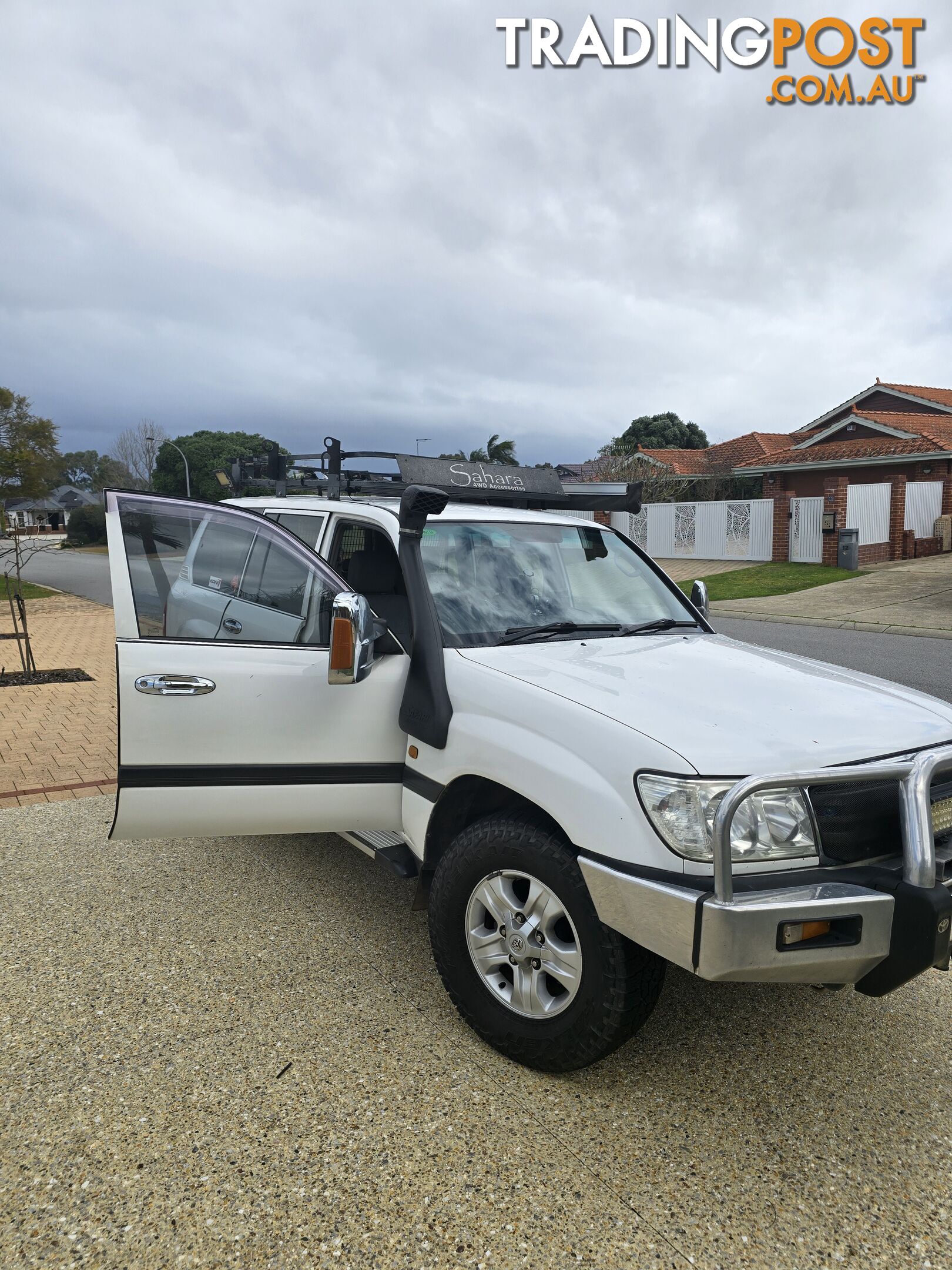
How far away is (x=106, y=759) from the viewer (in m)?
6.20

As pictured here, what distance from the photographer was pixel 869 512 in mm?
22562

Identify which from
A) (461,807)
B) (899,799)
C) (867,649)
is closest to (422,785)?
(461,807)

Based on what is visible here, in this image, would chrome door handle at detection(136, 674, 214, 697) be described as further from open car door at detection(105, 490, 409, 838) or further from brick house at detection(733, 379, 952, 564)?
brick house at detection(733, 379, 952, 564)

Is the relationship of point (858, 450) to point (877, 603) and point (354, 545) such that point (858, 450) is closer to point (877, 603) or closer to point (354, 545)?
point (877, 603)

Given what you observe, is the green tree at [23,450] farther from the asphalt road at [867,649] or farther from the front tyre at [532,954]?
the front tyre at [532,954]

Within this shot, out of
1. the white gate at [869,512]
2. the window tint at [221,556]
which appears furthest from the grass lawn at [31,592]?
the white gate at [869,512]

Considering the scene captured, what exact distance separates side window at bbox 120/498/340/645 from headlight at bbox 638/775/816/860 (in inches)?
59.8

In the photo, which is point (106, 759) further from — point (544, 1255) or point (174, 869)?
point (544, 1255)

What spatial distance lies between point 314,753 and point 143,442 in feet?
261

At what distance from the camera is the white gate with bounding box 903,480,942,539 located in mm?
23234

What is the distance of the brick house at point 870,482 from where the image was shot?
22.5m

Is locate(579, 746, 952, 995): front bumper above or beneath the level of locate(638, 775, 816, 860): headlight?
beneath

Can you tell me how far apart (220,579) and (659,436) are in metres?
52.9

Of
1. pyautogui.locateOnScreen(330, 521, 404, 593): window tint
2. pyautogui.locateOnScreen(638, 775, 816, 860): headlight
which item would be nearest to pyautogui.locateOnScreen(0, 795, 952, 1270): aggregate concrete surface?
pyautogui.locateOnScreen(638, 775, 816, 860): headlight
